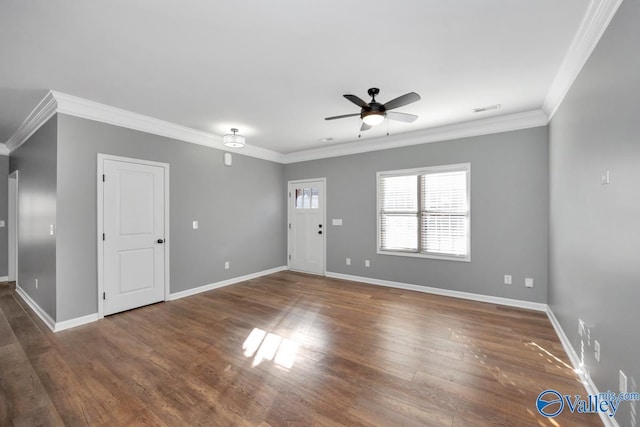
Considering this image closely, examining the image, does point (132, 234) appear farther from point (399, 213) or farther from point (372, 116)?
point (399, 213)

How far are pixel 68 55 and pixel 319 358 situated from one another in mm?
3554

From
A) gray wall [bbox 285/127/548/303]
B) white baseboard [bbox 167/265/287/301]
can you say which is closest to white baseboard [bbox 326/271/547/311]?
gray wall [bbox 285/127/548/303]

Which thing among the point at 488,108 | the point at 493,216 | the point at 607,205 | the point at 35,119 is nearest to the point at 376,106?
the point at 488,108

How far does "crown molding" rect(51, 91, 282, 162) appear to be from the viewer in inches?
124

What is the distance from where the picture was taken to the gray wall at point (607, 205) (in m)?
1.44

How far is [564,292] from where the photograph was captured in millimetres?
2748

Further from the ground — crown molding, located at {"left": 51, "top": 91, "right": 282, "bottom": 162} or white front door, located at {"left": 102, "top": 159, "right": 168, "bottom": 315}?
crown molding, located at {"left": 51, "top": 91, "right": 282, "bottom": 162}

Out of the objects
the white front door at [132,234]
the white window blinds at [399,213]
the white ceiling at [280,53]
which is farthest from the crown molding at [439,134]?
the white front door at [132,234]

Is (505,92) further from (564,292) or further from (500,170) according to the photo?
(564,292)

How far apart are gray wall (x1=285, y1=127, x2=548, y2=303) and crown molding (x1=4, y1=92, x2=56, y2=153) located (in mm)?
4675

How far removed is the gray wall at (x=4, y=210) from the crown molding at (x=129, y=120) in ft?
11.9

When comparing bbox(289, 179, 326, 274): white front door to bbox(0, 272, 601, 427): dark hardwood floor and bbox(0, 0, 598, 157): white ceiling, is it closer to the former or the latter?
bbox(0, 272, 601, 427): dark hardwood floor

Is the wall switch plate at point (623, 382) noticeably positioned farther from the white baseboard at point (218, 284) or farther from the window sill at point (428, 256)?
the white baseboard at point (218, 284)

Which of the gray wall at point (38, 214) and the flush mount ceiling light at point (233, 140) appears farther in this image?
the flush mount ceiling light at point (233, 140)
